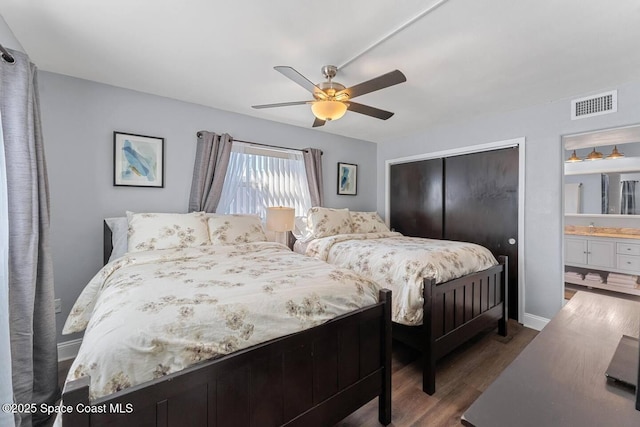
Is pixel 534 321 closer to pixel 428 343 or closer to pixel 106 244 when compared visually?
pixel 428 343

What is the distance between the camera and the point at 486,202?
10.8 ft

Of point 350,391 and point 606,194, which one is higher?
point 606,194

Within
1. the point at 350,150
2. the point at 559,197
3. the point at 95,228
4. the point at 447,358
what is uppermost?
the point at 350,150

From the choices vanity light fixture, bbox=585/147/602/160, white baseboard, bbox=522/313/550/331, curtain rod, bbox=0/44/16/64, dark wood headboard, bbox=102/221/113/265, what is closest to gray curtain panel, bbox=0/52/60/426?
curtain rod, bbox=0/44/16/64

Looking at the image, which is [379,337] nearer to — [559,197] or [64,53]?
[559,197]

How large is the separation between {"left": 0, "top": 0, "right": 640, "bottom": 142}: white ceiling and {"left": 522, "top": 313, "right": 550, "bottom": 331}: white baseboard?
227 cm

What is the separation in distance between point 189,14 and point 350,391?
7.57 feet

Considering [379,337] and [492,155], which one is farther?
[492,155]

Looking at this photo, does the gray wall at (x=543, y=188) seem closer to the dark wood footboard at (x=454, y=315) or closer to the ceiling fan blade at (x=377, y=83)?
the dark wood footboard at (x=454, y=315)

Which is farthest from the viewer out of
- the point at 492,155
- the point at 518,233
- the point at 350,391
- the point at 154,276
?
the point at 492,155

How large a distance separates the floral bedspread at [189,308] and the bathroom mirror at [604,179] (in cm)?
374

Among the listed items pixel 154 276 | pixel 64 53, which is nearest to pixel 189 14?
pixel 64 53

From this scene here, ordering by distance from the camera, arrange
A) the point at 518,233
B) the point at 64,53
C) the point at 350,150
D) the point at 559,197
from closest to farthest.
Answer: the point at 64,53 < the point at 559,197 < the point at 518,233 < the point at 350,150

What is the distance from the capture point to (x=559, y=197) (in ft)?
8.94
